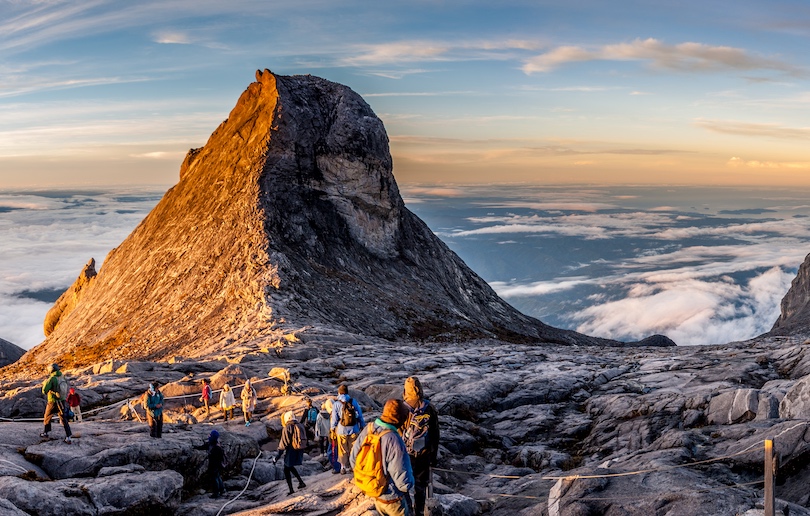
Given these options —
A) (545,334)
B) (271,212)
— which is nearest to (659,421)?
(271,212)

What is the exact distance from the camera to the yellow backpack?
42.9 feet

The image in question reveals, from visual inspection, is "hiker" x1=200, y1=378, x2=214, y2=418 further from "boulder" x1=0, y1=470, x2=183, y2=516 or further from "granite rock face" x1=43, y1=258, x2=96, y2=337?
"granite rock face" x1=43, y1=258, x2=96, y2=337

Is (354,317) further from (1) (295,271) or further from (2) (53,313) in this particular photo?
(2) (53,313)

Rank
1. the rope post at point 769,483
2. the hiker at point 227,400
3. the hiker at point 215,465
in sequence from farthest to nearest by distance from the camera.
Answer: the hiker at point 227,400, the hiker at point 215,465, the rope post at point 769,483

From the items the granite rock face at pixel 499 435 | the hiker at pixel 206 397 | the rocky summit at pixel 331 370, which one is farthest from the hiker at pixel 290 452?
the hiker at pixel 206 397

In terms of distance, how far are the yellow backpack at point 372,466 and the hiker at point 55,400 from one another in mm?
Result: 13248

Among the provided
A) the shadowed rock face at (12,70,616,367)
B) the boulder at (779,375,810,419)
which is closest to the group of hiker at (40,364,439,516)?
the boulder at (779,375,810,419)

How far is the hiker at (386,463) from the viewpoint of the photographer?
1302 centimetres

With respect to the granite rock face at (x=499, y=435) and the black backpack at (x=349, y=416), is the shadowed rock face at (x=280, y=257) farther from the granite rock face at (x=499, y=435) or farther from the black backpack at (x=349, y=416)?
the black backpack at (x=349, y=416)

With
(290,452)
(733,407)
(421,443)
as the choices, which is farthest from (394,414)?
(733,407)

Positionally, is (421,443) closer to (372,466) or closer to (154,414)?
(372,466)

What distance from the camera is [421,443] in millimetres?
15664

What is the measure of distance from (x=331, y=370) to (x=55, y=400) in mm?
21236

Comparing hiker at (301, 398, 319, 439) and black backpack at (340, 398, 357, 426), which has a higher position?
black backpack at (340, 398, 357, 426)
